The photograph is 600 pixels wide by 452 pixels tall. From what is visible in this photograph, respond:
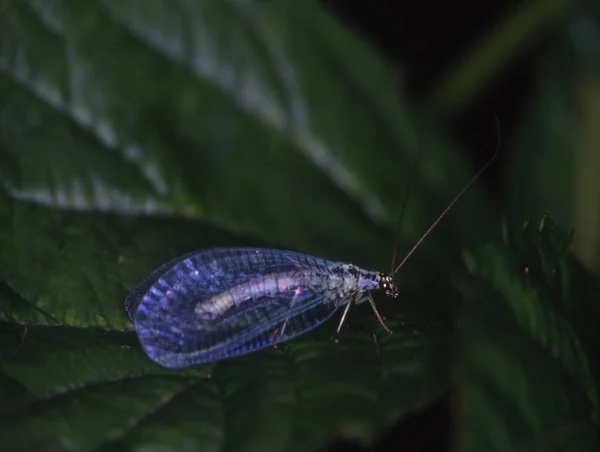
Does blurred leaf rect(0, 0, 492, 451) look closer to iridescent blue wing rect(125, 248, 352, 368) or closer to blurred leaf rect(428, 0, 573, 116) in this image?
iridescent blue wing rect(125, 248, 352, 368)

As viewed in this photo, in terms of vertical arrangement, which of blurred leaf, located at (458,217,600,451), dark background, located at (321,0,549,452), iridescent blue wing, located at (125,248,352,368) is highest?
dark background, located at (321,0,549,452)

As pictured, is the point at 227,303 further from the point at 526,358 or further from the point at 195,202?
the point at 526,358

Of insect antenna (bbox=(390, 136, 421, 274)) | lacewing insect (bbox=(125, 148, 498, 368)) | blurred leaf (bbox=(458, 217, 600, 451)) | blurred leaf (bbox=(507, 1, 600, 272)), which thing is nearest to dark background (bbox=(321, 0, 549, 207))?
blurred leaf (bbox=(507, 1, 600, 272))

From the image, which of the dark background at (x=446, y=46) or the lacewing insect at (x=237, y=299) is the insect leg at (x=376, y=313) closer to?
the lacewing insect at (x=237, y=299)

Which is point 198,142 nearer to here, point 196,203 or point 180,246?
point 196,203

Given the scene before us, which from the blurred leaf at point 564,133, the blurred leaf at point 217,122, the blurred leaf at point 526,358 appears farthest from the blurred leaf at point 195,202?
the blurred leaf at point 564,133

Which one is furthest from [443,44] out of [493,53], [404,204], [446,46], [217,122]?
[217,122]

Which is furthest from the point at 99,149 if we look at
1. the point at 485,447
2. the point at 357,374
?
the point at 485,447
